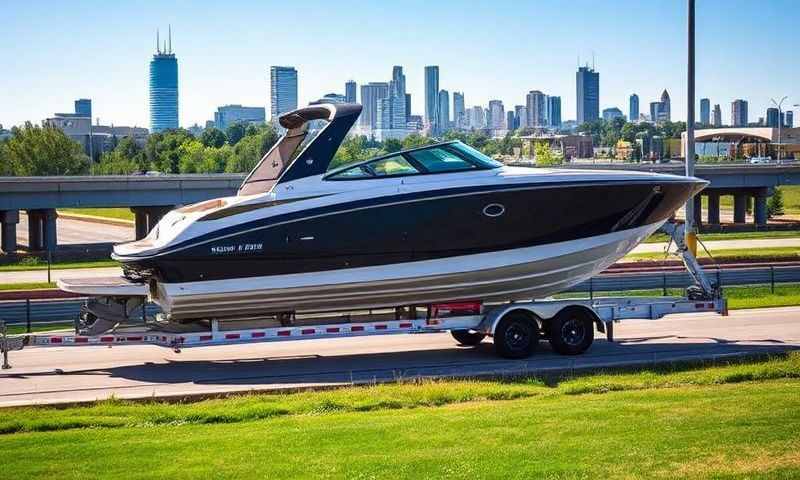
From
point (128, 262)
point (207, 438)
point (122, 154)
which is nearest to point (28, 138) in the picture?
point (122, 154)

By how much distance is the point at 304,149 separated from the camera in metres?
19.8

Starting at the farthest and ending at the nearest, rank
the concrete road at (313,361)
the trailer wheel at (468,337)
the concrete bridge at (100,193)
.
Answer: the concrete bridge at (100,193) < the trailer wheel at (468,337) < the concrete road at (313,361)

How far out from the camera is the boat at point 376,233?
1905 cm

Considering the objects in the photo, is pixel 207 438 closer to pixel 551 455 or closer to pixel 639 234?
pixel 551 455

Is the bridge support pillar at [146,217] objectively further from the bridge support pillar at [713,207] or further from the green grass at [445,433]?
the green grass at [445,433]

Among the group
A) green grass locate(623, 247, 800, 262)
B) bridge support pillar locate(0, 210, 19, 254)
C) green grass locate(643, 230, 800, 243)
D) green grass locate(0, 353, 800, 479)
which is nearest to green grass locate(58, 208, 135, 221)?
bridge support pillar locate(0, 210, 19, 254)

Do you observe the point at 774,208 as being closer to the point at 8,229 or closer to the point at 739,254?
the point at 739,254

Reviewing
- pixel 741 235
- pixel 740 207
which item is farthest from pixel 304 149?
pixel 740 207

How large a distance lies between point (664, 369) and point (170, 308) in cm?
832

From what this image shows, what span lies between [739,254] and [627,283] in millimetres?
16834

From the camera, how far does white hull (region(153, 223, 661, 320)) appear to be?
62.7ft

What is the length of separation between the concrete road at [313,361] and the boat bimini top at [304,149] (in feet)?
10.6

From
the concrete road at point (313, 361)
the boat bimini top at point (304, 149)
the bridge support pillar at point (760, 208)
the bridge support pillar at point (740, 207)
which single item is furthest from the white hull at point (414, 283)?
the bridge support pillar at point (740, 207)

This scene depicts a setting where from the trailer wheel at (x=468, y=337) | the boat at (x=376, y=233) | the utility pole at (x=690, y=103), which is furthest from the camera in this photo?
the utility pole at (x=690, y=103)
